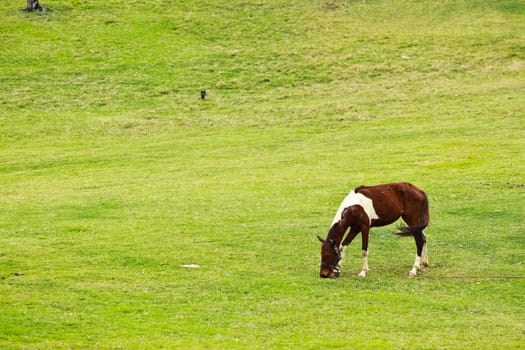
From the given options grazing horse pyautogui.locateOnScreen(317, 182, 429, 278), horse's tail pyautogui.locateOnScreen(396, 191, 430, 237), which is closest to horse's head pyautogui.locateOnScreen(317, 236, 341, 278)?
grazing horse pyautogui.locateOnScreen(317, 182, 429, 278)

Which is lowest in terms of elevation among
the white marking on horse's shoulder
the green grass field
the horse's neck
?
the green grass field

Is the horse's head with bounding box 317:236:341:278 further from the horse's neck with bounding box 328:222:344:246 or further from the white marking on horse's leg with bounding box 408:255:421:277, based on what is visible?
the white marking on horse's leg with bounding box 408:255:421:277

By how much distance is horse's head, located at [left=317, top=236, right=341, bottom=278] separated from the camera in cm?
1975

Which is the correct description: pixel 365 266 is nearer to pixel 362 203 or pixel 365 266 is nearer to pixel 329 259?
pixel 329 259

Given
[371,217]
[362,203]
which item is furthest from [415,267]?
[362,203]

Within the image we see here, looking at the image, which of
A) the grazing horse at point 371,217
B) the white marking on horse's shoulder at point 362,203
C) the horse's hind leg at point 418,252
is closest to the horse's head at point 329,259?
the grazing horse at point 371,217

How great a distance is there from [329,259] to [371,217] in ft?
5.15

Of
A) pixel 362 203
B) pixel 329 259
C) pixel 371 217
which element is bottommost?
pixel 329 259

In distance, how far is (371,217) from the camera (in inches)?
806

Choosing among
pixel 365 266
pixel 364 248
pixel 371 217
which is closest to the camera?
pixel 364 248

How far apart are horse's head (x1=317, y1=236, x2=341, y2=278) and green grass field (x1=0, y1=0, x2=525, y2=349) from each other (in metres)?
Answer: 0.38

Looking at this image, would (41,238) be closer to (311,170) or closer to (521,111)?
(311,170)

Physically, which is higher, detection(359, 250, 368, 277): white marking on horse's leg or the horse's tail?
the horse's tail

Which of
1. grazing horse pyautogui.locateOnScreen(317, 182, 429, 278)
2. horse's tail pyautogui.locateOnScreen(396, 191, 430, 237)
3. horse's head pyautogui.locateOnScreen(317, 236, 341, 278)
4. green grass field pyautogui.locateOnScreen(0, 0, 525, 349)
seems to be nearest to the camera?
green grass field pyautogui.locateOnScreen(0, 0, 525, 349)
